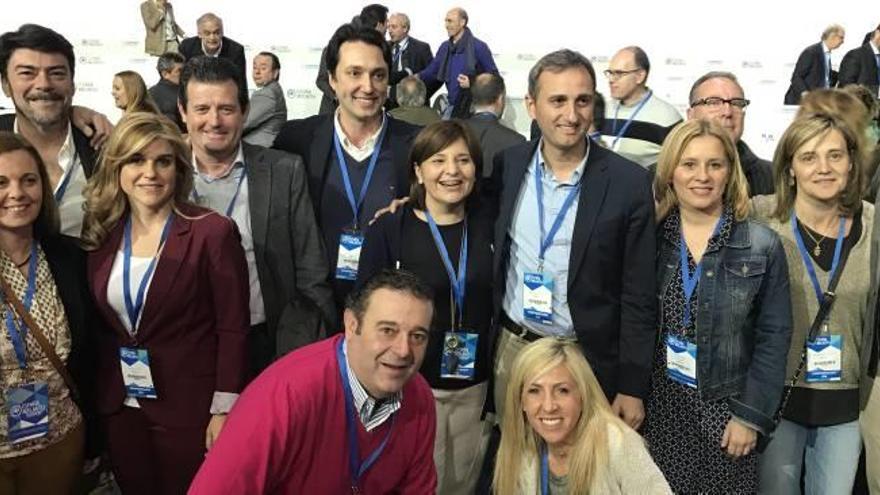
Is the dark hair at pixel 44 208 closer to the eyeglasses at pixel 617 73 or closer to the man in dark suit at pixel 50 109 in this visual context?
the man in dark suit at pixel 50 109

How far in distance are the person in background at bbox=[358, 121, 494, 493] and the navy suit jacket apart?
43 centimetres

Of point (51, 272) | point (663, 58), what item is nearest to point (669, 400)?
point (51, 272)

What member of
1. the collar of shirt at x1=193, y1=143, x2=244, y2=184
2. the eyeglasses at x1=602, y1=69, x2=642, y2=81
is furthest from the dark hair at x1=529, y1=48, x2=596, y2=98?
the eyeglasses at x1=602, y1=69, x2=642, y2=81

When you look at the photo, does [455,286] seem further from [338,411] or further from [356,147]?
[338,411]

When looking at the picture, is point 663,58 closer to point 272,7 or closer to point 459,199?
point 272,7

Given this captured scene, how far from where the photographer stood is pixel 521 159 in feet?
8.65

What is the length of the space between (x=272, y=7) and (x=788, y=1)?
7459mm

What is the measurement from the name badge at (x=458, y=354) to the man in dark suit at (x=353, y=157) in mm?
478

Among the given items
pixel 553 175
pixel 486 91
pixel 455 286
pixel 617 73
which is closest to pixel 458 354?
pixel 455 286

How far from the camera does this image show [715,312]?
7.70 feet

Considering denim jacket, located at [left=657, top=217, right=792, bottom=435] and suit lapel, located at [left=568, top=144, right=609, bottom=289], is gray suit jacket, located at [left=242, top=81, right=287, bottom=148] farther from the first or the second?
denim jacket, located at [left=657, top=217, right=792, bottom=435]

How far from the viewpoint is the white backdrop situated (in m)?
10.9

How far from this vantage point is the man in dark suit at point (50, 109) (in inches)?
104

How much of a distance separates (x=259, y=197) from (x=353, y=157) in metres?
0.42
